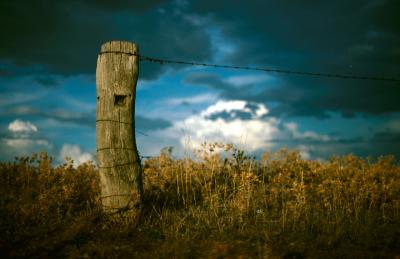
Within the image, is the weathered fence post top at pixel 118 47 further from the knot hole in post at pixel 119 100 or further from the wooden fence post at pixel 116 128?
the knot hole in post at pixel 119 100

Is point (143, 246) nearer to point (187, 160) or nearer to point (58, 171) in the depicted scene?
point (187, 160)

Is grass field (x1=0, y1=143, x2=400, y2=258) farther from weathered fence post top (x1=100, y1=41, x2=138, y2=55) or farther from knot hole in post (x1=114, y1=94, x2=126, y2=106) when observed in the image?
weathered fence post top (x1=100, y1=41, x2=138, y2=55)

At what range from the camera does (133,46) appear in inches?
243

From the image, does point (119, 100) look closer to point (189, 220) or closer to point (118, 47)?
point (118, 47)

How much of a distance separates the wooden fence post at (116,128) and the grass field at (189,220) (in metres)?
0.42

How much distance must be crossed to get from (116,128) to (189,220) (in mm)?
1889

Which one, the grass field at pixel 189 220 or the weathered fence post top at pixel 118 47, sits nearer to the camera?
the grass field at pixel 189 220

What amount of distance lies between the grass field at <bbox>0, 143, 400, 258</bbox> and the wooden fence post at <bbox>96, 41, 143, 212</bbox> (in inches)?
16.4

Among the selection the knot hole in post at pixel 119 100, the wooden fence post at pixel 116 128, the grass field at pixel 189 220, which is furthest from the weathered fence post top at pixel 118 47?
the grass field at pixel 189 220

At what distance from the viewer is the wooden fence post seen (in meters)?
5.93

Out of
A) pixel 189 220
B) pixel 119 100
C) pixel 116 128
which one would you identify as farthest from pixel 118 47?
pixel 189 220

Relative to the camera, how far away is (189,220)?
20.5 feet

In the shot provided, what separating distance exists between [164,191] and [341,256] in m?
3.46

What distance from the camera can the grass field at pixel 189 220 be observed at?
507cm
